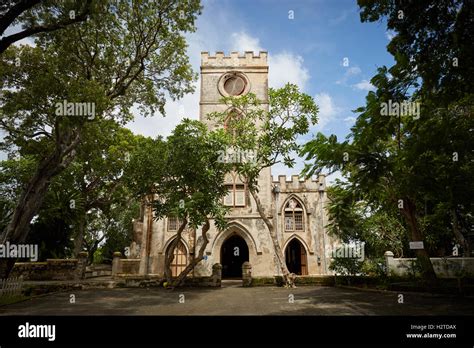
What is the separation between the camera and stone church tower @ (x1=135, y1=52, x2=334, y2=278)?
20.8 metres

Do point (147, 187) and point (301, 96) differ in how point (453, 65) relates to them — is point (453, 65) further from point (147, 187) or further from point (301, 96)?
point (147, 187)

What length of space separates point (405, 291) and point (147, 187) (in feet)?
41.2

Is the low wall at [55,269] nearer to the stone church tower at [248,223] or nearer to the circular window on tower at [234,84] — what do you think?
the stone church tower at [248,223]

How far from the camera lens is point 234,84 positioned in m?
24.4

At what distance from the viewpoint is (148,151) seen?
14.4 metres

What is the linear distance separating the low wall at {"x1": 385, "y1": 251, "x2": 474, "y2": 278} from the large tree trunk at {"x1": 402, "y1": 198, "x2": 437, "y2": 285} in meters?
2.96

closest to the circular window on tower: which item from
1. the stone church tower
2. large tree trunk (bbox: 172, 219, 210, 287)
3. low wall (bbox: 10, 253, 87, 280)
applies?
the stone church tower

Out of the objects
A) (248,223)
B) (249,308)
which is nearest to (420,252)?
(249,308)

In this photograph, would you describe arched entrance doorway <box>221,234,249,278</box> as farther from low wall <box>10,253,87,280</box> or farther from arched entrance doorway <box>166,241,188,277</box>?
low wall <box>10,253,87,280</box>

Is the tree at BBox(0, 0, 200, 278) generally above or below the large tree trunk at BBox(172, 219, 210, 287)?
above

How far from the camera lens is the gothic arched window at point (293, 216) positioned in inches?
907

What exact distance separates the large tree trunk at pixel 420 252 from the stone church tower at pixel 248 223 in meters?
7.51

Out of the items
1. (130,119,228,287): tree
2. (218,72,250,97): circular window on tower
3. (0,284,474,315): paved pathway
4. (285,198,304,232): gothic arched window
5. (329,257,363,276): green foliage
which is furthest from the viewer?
(218,72,250,97): circular window on tower
